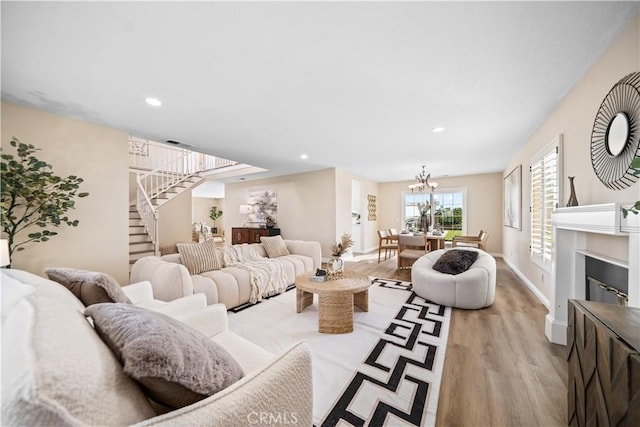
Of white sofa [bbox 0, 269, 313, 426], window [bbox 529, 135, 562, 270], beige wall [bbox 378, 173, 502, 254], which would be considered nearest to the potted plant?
beige wall [bbox 378, 173, 502, 254]

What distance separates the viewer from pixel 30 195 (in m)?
2.40

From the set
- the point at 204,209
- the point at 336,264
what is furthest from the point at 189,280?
the point at 204,209

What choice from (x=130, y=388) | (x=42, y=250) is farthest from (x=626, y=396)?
(x=42, y=250)

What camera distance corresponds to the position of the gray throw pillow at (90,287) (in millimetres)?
1153

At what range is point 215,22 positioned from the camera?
1511mm

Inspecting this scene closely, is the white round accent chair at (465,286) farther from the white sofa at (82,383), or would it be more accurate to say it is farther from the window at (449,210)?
the window at (449,210)

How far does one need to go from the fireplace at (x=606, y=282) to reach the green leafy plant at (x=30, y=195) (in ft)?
15.9

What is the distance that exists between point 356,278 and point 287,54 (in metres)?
2.40

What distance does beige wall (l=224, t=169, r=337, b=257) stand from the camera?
611cm

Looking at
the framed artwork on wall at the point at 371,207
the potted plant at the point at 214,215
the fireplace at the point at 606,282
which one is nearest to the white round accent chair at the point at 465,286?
the fireplace at the point at 606,282

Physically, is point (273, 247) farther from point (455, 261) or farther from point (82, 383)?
point (82, 383)

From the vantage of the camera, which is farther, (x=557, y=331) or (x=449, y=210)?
(x=449, y=210)

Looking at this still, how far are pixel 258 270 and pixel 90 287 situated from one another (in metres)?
2.34

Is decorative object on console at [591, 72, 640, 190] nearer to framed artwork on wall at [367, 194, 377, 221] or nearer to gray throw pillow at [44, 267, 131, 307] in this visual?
gray throw pillow at [44, 267, 131, 307]
